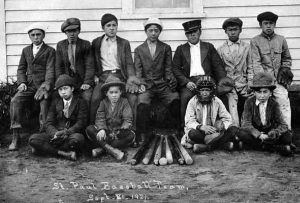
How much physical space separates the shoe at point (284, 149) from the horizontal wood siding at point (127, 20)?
101 inches

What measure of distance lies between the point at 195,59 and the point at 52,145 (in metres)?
2.78

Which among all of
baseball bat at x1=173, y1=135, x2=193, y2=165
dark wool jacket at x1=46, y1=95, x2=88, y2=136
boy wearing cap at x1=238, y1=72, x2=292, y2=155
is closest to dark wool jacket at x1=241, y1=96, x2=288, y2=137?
boy wearing cap at x1=238, y1=72, x2=292, y2=155

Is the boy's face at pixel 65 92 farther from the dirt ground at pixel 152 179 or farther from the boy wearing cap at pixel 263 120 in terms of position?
the boy wearing cap at pixel 263 120

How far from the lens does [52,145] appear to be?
6.83 m

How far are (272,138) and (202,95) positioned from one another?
3.81 feet

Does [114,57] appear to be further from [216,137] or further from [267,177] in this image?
[267,177]

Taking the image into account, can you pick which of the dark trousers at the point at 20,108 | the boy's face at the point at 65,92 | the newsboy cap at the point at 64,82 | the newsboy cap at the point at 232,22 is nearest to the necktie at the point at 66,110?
the boy's face at the point at 65,92

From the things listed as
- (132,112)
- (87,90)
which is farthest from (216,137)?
(87,90)

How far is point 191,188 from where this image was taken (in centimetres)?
555

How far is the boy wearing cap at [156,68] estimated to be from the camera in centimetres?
778

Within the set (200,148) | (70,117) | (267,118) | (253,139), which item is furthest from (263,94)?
(70,117)

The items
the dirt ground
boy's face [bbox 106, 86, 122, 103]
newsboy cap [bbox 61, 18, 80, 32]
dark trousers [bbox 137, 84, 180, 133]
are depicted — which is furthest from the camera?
newsboy cap [bbox 61, 18, 80, 32]

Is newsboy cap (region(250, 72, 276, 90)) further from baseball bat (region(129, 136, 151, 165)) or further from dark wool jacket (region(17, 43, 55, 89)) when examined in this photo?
dark wool jacket (region(17, 43, 55, 89))

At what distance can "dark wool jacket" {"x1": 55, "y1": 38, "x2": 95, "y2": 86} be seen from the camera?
7.73 m
